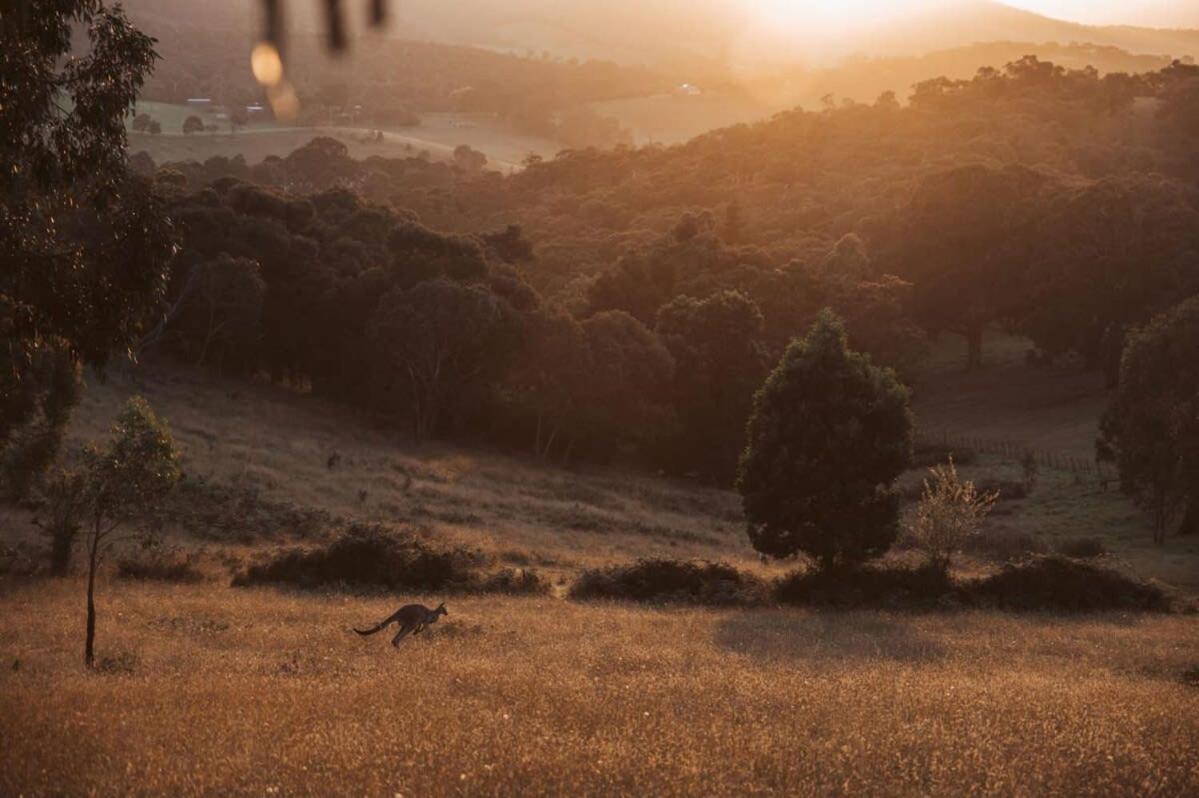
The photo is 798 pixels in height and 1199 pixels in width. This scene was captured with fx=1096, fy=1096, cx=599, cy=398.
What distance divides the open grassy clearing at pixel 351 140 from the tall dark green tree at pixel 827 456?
10551 cm

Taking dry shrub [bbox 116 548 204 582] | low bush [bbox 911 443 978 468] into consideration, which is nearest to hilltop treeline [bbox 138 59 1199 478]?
low bush [bbox 911 443 978 468]

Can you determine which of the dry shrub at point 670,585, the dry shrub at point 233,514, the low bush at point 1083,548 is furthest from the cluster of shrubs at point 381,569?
the low bush at point 1083,548

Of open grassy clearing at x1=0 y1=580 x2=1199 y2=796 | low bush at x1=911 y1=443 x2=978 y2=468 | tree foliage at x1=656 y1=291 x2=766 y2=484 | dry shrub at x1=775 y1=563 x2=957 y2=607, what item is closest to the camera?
open grassy clearing at x1=0 y1=580 x2=1199 y2=796

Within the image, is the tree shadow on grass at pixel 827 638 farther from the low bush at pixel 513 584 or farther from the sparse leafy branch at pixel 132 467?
the sparse leafy branch at pixel 132 467

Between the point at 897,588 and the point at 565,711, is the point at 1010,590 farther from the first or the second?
the point at 565,711

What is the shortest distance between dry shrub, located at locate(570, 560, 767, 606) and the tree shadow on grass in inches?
71.2

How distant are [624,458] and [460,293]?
13.3m

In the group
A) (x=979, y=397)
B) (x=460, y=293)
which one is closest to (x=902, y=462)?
(x=460, y=293)

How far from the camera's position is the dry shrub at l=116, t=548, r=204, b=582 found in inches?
Answer: 1077

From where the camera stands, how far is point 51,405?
29969 mm

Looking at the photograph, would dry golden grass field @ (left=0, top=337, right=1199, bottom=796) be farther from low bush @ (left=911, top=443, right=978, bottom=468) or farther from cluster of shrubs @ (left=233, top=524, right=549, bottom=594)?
low bush @ (left=911, top=443, right=978, bottom=468)

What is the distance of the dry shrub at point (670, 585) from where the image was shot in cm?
2833

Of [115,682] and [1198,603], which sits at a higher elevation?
[115,682]

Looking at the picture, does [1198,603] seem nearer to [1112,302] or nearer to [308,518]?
[308,518]
